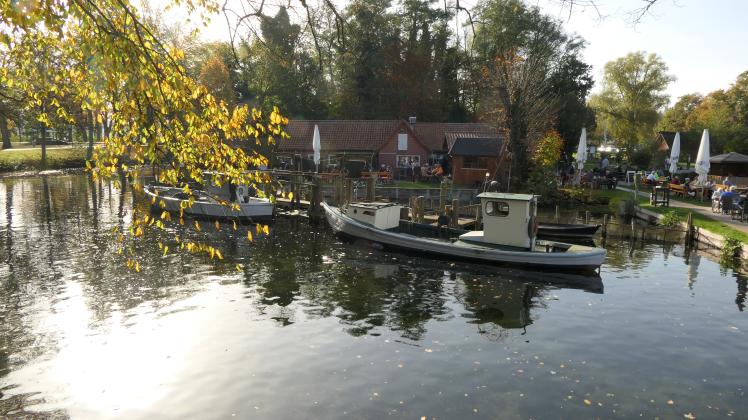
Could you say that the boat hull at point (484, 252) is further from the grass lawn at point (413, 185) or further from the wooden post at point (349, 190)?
the grass lawn at point (413, 185)

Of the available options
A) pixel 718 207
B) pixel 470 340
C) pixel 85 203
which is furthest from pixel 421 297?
pixel 85 203

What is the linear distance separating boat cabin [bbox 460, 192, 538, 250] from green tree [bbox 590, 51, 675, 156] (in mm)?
56465

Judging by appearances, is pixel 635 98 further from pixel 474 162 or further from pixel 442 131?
pixel 474 162

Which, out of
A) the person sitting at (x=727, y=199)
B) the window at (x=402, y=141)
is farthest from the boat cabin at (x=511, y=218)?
the window at (x=402, y=141)

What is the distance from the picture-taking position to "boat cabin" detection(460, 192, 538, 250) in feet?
60.9

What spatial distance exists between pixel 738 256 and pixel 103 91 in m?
21.6

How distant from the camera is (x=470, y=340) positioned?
39.0 ft

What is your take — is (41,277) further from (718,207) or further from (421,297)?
(718,207)

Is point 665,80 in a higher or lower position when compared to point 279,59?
higher

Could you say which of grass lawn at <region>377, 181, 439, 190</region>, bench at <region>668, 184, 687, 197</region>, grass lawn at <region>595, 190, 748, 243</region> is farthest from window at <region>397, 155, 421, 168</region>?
bench at <region>668, 184, 687, 197</region>

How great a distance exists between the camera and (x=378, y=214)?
73.9 ft

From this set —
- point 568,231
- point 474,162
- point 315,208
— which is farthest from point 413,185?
point 568,231

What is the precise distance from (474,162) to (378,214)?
15.9 m

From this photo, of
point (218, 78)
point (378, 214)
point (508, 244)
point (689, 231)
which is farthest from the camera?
point (218, 78)
